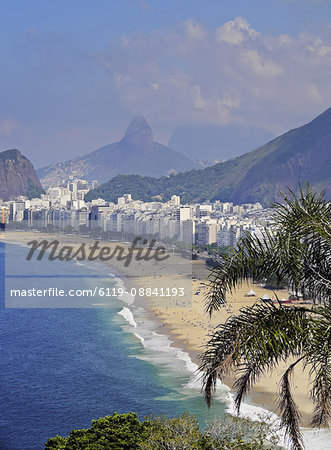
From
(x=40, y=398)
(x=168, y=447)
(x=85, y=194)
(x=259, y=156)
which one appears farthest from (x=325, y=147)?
(x=168, y=447)

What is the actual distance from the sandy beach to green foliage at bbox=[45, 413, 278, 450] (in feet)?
5.16

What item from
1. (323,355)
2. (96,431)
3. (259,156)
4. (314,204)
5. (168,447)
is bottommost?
(96,431)

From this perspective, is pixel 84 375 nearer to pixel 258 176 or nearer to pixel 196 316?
pixel 196 316

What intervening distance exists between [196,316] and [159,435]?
57.0 feet

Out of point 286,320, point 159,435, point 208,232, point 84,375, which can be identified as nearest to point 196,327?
point 84,375

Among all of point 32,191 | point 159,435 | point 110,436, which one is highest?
point 32,191

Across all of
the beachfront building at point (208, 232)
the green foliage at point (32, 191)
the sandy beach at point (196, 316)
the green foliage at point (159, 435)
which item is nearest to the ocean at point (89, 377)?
the sandy beach at point (196, 316)

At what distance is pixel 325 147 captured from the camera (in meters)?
110

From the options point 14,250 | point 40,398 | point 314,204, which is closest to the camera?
point 314,204

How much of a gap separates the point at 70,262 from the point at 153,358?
31853 millimetres

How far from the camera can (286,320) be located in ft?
13.9

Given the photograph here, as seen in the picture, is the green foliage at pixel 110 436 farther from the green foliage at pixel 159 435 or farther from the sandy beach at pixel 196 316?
the sandy beach at pixel 196 316

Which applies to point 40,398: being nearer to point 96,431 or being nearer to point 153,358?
point 153,358

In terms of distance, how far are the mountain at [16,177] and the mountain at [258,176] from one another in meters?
13.7
